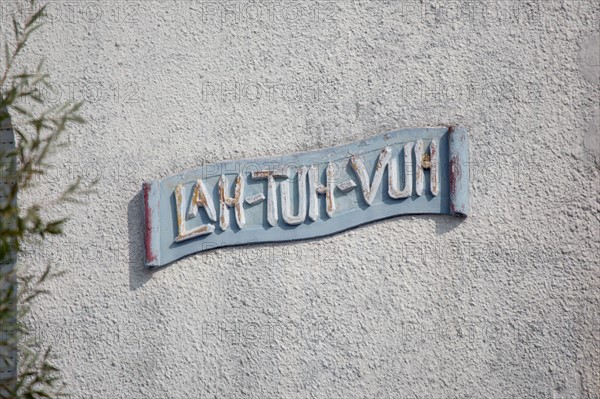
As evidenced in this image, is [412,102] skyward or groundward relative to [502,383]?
skyward

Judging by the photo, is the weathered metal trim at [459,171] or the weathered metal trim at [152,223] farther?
the weathered metal trim at [152,223]

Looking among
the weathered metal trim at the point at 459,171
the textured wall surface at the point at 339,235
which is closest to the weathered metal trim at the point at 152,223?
the textured wall surface at the point at 339,235

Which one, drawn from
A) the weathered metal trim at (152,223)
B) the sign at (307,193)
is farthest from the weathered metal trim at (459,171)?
the weathered metal trim at (152,223)

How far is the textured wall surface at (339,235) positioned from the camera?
4.79 m

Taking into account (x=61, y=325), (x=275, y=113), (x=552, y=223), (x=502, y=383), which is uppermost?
(x=275, y=113)

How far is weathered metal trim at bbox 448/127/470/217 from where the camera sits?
4.79m

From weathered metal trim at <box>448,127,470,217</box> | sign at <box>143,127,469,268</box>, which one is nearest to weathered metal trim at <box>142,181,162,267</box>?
sign at <box>143,127,469,268</box>

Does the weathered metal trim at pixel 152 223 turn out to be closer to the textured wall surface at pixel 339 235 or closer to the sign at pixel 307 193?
the sign at pixel 307 193

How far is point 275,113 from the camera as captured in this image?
5031mm

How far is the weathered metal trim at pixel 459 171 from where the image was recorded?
189 inches

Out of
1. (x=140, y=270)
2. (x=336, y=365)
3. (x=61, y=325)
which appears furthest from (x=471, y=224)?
(x=61, y=325)

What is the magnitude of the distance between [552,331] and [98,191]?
2529 mm

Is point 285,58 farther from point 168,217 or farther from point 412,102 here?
point 168,217

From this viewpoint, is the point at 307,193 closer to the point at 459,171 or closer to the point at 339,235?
the point at 339,235
